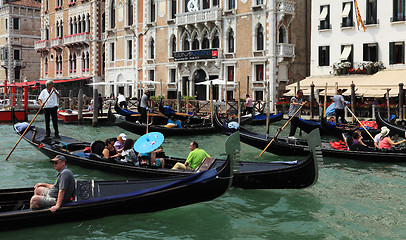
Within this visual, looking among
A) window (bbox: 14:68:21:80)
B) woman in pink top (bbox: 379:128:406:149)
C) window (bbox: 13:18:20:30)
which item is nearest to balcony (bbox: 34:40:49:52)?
window (bbox: 13:18:20:30)

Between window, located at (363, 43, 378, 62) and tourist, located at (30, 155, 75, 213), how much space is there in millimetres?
16003

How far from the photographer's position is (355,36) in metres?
19.5

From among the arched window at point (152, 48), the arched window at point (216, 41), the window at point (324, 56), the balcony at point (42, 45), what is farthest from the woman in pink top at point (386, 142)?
the balcony at point (42, 45)

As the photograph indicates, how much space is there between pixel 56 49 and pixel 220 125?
2469 cm

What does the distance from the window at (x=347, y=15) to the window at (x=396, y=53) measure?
1886mm

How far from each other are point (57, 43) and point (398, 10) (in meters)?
23.2

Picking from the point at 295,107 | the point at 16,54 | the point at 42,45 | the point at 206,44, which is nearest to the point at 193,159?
the point at 295,107

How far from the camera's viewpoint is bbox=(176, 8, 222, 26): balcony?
2320 cm

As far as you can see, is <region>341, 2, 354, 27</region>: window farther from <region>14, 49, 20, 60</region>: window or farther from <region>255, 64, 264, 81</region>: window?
<region>14, 49, 20, 60</region>: window

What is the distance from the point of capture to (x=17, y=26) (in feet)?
133

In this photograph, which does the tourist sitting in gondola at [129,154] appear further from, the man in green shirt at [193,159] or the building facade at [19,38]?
the building facade at [19,38]

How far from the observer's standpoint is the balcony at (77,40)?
3151 cm

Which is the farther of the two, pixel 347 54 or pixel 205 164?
pixel 347 54

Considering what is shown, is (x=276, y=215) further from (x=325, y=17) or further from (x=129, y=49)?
(x=129, y=49)
